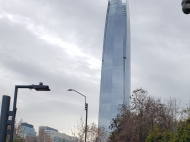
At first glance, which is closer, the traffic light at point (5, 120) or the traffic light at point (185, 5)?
the traffic light at point (185, 5)

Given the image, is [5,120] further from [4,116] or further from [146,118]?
[146,118]

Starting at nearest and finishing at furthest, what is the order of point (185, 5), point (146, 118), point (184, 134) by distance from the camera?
point (185, 5) < point (184, 134) < point (146, 118)

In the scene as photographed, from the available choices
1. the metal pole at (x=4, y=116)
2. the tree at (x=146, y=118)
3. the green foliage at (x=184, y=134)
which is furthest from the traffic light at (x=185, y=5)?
the tree at (x=146, y=118)

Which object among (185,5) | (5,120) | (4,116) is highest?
(185,5)

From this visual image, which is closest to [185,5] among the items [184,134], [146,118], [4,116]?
[4,116]

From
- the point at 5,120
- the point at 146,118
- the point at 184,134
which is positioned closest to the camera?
the point at 5,120

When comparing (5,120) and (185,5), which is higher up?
(185,5)

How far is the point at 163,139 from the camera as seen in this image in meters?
43.5

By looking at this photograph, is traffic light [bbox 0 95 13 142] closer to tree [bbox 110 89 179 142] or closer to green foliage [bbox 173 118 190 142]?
green foliage [bbox 173 118 190 142]

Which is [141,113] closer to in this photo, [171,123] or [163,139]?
[171,123]

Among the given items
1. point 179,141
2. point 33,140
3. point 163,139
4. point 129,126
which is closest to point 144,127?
point 129,126

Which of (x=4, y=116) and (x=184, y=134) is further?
(x=184, y=134)

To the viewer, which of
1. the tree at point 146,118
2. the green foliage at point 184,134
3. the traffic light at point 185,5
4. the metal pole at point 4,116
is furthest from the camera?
the tree at point 146,118

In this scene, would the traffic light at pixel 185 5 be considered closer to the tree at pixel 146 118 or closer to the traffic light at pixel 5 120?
the traffic light at pixel 5 120
